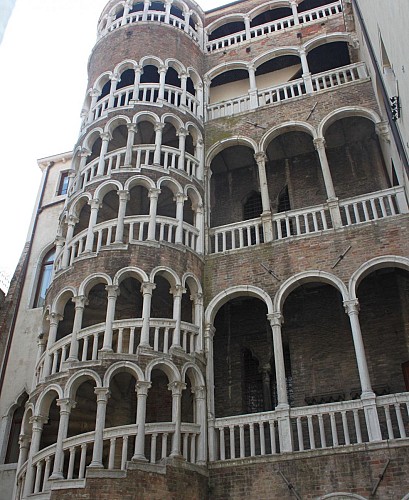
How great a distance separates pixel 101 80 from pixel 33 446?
12.2 meters

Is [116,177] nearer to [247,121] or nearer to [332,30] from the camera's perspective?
[247,121]

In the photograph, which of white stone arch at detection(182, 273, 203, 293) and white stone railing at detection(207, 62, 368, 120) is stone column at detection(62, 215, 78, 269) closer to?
white stone arch at detection(182, 273, 203, 293)

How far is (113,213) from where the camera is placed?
16.6m

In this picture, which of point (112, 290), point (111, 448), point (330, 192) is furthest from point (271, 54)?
point (111, 448)

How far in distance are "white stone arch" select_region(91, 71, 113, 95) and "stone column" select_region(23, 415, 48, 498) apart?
11108 millimetres

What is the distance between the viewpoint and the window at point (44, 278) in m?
19.4

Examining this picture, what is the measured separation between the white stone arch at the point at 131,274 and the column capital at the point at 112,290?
19cm

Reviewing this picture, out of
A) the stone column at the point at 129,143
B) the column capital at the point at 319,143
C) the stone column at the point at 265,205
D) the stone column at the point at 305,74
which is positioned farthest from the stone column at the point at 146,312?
the stone column at the point at 305,74

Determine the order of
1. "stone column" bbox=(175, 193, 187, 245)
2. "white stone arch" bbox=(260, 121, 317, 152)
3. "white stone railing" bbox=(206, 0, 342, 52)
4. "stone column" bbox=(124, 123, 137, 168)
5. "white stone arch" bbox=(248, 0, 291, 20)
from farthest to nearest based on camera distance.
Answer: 1. "white stone arch" bbox=(248, 0, 291, 20)
2. "white stone railing" bbox=(206, 0, 342, 52)
3. "white stone arch" bbox=(260, 121, 317, 152)
4. "stone column" bbox=(124, 123, 137, 168)
5. "stone column" bbox=(175, 193, 187, 245)

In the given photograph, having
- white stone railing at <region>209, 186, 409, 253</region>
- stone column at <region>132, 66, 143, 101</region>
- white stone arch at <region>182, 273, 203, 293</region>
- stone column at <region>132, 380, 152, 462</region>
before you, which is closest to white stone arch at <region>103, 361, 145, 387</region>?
stone column at <region>132, 380, 152, 462</region>

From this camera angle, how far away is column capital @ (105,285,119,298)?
1350 cm

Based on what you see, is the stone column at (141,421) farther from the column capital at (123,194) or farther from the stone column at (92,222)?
the column capital at (123,194)

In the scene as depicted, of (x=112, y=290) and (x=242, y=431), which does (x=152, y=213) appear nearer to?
(x=112, y=290)

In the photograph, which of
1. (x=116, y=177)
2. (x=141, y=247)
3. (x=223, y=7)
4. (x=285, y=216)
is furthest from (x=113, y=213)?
(x=223, y=7)
